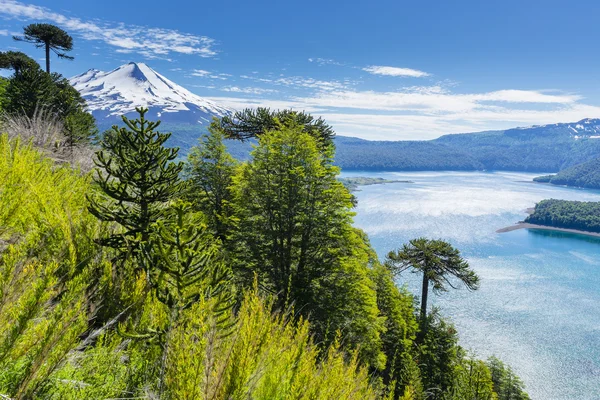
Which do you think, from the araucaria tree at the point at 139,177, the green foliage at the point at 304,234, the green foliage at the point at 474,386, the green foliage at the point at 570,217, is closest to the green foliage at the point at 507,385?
the green foliage at the point at 474,386

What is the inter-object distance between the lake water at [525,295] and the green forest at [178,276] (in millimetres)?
16169

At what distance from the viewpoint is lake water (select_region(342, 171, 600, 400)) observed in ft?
117

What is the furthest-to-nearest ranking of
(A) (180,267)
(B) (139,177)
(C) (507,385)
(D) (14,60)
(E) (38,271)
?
(D) (14,60), (C) (507,385), (B) (139,177), (A) (180,267), (E) (38,271)

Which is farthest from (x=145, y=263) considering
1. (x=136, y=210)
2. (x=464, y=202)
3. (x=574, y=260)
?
(x=464, y=202)

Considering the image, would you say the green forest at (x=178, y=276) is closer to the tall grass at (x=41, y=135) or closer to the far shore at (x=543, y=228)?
the tall grass at (x=41, y=135)

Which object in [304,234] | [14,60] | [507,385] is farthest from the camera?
[14,60]

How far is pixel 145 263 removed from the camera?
18.2 ft

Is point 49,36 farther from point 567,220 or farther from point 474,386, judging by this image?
point 567,220

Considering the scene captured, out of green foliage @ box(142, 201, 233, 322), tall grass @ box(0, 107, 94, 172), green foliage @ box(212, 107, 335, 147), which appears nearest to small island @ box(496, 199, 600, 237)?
green foliage @ box(212, 107, 335, 147)

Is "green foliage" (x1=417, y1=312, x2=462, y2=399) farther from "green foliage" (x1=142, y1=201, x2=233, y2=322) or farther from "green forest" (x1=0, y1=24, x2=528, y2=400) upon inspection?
"green foliage" (x1=142, y1=201, x2=233, y2=322)

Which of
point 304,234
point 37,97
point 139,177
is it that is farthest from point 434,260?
point 37,97

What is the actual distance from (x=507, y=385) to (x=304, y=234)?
24.0 meters

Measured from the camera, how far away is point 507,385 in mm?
27625

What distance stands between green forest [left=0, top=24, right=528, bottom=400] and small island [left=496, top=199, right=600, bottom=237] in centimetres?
9911
